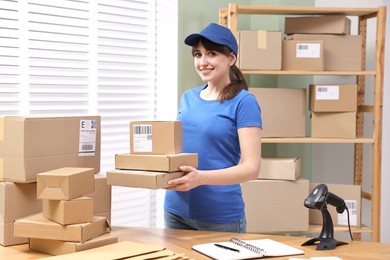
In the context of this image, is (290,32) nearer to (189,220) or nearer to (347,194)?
(347,194)

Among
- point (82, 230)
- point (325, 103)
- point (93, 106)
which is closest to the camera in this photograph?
point (82, 230)

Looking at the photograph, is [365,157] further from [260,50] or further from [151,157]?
[151,157]

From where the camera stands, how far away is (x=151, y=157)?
178 centimetres

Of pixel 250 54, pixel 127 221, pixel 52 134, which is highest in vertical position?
pixel 250 54

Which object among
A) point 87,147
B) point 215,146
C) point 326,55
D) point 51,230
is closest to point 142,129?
point 87,147

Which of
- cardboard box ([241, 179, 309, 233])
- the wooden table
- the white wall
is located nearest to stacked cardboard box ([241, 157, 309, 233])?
Result: cardboard box ([241, 179, 309, 233])

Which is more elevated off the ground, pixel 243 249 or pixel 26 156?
pixel 26 156

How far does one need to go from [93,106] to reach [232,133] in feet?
3.82

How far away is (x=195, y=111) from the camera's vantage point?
6.98ft

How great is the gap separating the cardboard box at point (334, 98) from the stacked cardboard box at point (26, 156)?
1.73 metres

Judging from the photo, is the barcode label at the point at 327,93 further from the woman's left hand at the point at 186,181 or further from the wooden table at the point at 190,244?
the woman's left hand at the point at 186,181

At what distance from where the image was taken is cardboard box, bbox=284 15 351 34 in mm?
3184

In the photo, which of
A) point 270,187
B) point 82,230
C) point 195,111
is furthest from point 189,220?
point 270,187

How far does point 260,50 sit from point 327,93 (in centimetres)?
48
